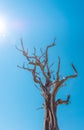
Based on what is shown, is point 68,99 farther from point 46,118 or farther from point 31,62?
point 31,62

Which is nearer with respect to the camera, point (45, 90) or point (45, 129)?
point (45, 129)

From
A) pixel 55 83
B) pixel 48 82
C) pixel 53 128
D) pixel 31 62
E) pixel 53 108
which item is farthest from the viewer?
pixel 31 62

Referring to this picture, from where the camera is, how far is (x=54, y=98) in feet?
35.6

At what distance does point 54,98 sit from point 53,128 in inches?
59.4

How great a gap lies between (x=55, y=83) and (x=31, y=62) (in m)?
2.41

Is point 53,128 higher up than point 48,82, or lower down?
lower down

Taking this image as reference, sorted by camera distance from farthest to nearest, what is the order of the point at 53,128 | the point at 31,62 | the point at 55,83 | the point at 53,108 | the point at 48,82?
the point at 31,62 < the point at 48,82 < the point at 55,83 < the point at 53,108 < the point at 53,128

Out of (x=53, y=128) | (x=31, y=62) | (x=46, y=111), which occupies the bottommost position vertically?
(x=53, y=128)

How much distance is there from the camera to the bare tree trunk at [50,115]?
9.95 meters

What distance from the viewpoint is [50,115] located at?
1031 centimetres

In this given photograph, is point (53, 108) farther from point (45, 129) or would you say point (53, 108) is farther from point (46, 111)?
point (45, 129)

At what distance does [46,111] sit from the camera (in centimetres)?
1062

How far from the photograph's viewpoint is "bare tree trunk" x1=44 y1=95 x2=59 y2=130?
995cm

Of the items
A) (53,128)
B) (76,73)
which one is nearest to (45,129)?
(53,128)
